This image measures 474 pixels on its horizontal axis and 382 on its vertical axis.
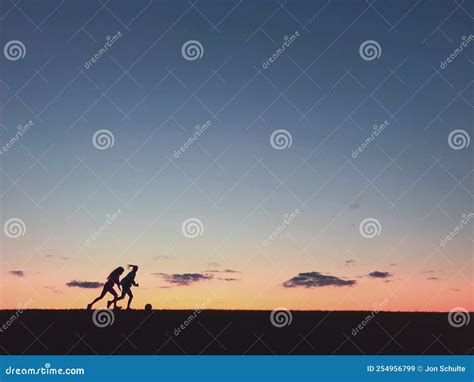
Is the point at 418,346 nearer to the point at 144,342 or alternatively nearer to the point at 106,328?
the point at 144,342

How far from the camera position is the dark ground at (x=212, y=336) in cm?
1240

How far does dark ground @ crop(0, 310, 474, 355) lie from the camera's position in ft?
40.7

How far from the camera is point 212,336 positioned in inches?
528

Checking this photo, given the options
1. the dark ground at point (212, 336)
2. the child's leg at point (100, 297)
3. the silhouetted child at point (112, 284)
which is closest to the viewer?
the dark ground at point (212, 336)

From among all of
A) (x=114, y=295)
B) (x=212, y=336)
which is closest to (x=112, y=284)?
(x=114, y=295)

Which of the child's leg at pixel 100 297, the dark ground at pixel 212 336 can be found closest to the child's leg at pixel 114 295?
the child's leg at pixel 100 297

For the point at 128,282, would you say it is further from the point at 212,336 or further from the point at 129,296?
the point at 212,336

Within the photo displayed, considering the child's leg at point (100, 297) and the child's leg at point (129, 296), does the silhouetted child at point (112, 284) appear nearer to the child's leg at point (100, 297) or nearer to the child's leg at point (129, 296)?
the child's leg at point (100, 297)

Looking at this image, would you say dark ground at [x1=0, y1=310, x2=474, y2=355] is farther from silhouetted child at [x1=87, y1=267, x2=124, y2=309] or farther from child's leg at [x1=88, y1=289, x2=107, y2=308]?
silhouetted child at [x1=87, y1=267, x2=124, y2=309]

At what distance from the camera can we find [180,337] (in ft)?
43.3

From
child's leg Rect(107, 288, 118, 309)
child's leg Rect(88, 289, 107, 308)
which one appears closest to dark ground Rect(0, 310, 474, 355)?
child's leg Rect(88, 289, 107, 308)
